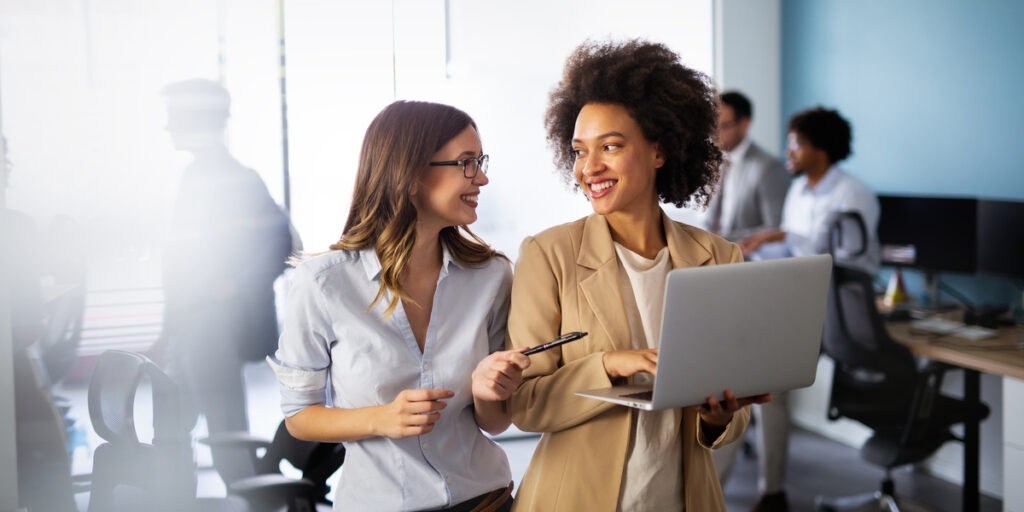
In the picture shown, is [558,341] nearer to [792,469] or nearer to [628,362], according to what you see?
[628,362]

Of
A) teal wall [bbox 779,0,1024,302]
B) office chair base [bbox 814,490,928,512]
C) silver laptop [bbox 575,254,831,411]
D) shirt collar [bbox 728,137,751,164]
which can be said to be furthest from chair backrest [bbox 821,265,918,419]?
silver laptop [bbox 575,254,831,411]

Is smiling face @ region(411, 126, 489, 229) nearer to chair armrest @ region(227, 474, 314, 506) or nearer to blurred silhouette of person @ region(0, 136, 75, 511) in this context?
chair armrest @ region(227, 474, 314, 506)

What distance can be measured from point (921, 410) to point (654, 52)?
212 centimetres

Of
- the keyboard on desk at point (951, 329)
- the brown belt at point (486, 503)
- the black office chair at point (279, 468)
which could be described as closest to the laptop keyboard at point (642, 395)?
the brown belt at point (486, 503)

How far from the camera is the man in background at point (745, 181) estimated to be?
382 cm

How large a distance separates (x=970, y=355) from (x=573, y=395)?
2.12 metres

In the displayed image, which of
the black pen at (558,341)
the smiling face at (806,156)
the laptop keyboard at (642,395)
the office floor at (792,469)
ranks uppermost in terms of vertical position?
the smiling face at (806,156)

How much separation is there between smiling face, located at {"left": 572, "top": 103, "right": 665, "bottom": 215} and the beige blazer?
10cm

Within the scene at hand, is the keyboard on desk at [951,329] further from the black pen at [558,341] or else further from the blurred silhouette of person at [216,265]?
the blurred silhouette of person at [216,265]

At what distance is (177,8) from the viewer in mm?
2895

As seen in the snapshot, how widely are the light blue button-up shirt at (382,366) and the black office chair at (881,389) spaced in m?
2.10

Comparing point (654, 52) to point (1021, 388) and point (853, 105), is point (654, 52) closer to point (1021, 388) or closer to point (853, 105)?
point (1021, 388)

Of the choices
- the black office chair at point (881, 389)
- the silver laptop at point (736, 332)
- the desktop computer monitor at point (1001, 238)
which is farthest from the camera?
the desktop computer monitor at point (1001, 238)

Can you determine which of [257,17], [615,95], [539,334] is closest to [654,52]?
[615,95]
